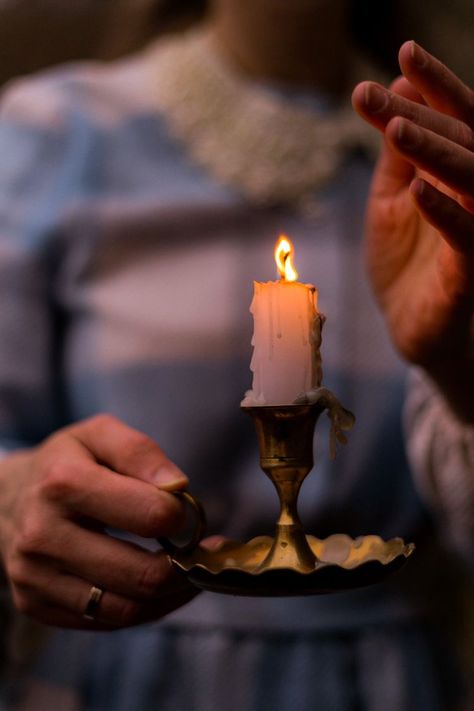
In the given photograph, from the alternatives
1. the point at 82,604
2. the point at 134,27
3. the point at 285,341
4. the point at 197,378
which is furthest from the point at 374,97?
the point at 134,27

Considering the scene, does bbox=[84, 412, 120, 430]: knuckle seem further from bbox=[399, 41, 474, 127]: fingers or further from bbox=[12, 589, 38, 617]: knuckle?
bbox=[399, 41, 474, 127]: fingers

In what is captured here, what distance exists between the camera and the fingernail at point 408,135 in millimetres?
581

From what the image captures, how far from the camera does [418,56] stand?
2.01 ft

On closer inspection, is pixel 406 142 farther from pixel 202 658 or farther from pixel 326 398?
pixel 202 658

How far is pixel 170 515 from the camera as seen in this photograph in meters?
0.62

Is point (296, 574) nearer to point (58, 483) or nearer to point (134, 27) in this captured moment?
point (58, 483)

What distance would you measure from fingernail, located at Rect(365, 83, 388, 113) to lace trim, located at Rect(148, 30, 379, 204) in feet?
1.77

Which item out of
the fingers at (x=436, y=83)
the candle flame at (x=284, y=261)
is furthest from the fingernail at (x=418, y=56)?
the candle flame at (x=284, y=261)

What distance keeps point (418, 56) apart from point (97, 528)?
0.37 m

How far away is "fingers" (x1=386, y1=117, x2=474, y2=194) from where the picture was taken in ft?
1.91

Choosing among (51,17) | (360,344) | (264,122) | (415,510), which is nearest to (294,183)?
(264,122)

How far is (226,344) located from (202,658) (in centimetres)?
33

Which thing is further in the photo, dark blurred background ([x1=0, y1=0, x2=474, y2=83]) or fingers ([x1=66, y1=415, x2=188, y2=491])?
dark blurred background ([x1=0, y1=0, x2=474, y2=83])

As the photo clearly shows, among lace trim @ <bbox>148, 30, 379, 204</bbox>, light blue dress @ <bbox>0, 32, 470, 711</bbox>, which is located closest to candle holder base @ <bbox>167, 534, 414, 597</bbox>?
light blue dress @ <bbox>0, 32, 470, 711</bbox>
